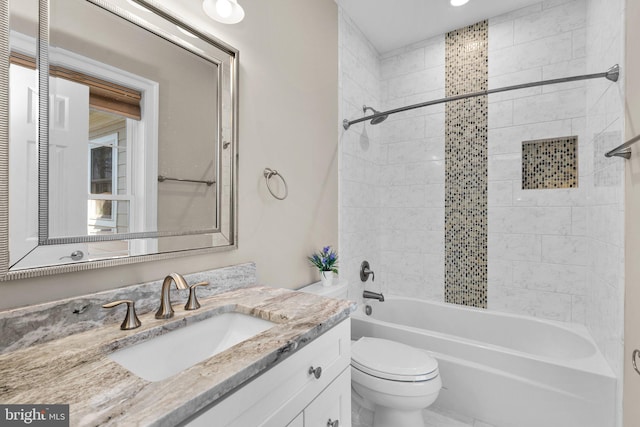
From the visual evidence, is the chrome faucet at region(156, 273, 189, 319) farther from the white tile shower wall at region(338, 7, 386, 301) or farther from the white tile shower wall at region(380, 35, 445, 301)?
the white tile shower wall at region(380, 35, 445, 301)

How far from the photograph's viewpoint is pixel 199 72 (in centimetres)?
128

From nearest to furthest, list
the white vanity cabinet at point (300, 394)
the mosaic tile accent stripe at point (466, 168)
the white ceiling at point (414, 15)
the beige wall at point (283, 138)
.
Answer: the white vanity cabinet at point (300, 394) → the beige wall at point (283, 138) → the white ceiling at point (414, 15) → the mosaic tile accent stripe at point (466, 168)

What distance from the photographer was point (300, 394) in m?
0.86

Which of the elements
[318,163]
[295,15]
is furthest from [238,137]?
[295,15]

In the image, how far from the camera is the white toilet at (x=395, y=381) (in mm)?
1431

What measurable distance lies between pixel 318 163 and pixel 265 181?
556 millimetres

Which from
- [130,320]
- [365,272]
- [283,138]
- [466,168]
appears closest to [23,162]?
[130,320]

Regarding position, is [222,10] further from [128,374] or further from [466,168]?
[466,168]

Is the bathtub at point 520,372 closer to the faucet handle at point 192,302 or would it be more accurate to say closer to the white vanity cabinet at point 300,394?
the white vanity cabinet at point 300,394

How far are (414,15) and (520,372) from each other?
2.63m

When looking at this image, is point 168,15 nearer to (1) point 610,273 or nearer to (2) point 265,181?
(2) point 265,181

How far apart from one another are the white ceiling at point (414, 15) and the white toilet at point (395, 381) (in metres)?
2.46

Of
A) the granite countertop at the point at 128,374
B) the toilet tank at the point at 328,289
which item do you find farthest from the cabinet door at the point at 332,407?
the toilet tank at the point at 328,289

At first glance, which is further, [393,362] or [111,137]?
[393,362]
